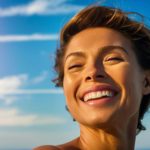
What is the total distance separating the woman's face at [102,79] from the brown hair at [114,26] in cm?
14

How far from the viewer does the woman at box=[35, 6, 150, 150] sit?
4.04 metres

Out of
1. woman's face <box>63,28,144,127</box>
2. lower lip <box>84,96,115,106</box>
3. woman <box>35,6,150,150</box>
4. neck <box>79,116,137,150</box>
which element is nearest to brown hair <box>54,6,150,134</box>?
woman <box>35,6,150,150</box>

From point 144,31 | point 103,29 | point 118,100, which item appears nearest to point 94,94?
point 118,100

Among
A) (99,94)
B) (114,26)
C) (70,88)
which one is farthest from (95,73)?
(114,26)

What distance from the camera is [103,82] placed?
403cm

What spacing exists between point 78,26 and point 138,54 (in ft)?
2.48

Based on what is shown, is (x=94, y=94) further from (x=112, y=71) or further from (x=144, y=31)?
(x=144, y=31)

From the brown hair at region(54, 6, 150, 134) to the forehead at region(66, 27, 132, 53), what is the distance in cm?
8

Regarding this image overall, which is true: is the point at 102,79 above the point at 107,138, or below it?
above

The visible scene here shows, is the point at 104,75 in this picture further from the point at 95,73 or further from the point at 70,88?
the point at 70,88

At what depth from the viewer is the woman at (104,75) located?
13.3 ft

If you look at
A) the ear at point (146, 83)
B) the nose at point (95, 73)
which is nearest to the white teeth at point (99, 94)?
the nose at point (95, 73)

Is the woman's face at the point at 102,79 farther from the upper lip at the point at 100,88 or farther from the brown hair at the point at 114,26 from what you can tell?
the brown hair at the point at 114,26

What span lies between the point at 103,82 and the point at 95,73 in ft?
0.44
